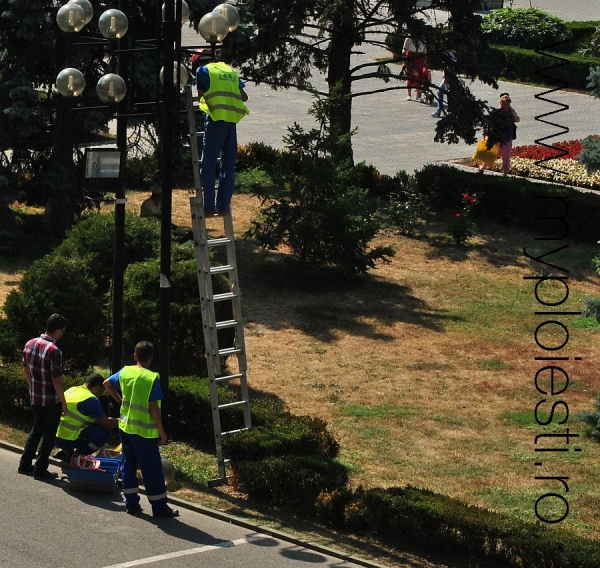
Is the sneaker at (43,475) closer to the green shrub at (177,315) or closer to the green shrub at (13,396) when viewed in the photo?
the green shrub at (13,396)

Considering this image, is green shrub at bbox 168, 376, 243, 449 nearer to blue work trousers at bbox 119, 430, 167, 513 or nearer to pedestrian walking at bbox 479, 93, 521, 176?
blue work trousers at bbox 119, 430, 167, 513

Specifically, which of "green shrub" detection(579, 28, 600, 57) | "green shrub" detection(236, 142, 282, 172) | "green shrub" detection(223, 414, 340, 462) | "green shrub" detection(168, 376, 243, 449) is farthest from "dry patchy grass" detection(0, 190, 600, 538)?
"green shrub" detection(579, 28, 600, 57)

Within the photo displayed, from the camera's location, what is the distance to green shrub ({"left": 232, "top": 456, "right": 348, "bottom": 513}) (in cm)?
1241

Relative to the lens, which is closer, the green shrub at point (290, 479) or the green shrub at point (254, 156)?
the green shrub at point (290, 479)

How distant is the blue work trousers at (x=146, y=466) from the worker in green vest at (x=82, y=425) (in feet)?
3.85

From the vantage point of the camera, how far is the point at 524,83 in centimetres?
4016

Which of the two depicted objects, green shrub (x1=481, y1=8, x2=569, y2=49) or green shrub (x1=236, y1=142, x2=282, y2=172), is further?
green shrub (x1=481, y1=8, x2=569, y2=49)

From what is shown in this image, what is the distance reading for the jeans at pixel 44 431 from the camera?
1299 cm

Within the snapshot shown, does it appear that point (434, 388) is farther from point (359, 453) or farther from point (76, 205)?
point (76, 205)

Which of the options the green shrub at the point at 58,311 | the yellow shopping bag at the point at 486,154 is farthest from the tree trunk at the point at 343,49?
the green shrub at the point at 58,311

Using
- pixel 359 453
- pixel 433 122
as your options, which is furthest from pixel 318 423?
pixel 433 122

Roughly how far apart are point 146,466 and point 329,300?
30.0 feet

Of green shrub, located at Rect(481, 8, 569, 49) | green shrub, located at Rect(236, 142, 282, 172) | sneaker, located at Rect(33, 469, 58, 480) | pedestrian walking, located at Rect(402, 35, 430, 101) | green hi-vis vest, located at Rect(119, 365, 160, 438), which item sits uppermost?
green shrub, located at Rect(481, 8, 569, 49)

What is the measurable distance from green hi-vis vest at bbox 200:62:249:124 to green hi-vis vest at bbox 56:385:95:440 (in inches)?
125
